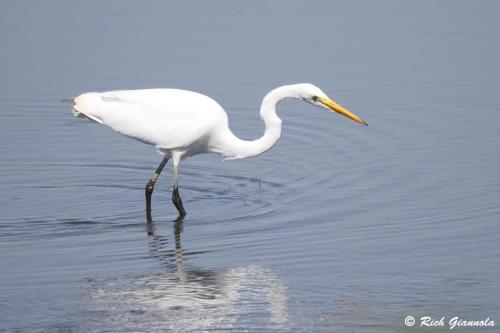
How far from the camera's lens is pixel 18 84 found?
1570cm

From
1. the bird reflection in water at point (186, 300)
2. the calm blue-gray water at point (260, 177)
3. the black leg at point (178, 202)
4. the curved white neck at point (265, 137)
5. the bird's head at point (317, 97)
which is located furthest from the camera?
the black leg at point (178, 202)

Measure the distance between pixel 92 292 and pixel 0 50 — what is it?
949 centimetres

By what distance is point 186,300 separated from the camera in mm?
8086

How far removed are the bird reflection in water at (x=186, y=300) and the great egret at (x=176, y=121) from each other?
2.13 metres

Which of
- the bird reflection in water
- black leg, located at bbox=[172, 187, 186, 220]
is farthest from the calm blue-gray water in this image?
black leg, located at bbox=[172, 187, 186, 220]

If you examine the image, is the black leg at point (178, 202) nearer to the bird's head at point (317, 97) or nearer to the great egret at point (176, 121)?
the great egret at point (176, 121)

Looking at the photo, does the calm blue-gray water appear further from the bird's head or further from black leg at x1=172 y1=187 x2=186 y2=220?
the bird's head

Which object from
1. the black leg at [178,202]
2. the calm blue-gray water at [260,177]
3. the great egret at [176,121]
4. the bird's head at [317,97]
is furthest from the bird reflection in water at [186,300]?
the bird's head at [317,97]

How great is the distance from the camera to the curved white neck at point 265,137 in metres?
10.7

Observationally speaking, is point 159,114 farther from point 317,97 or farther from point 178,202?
point 317,97

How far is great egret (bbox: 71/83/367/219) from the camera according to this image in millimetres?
11047

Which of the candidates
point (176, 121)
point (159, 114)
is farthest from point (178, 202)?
point (159, 114)

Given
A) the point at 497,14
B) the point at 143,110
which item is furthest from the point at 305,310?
the point at 497,14

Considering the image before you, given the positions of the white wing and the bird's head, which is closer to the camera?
the bird's head
